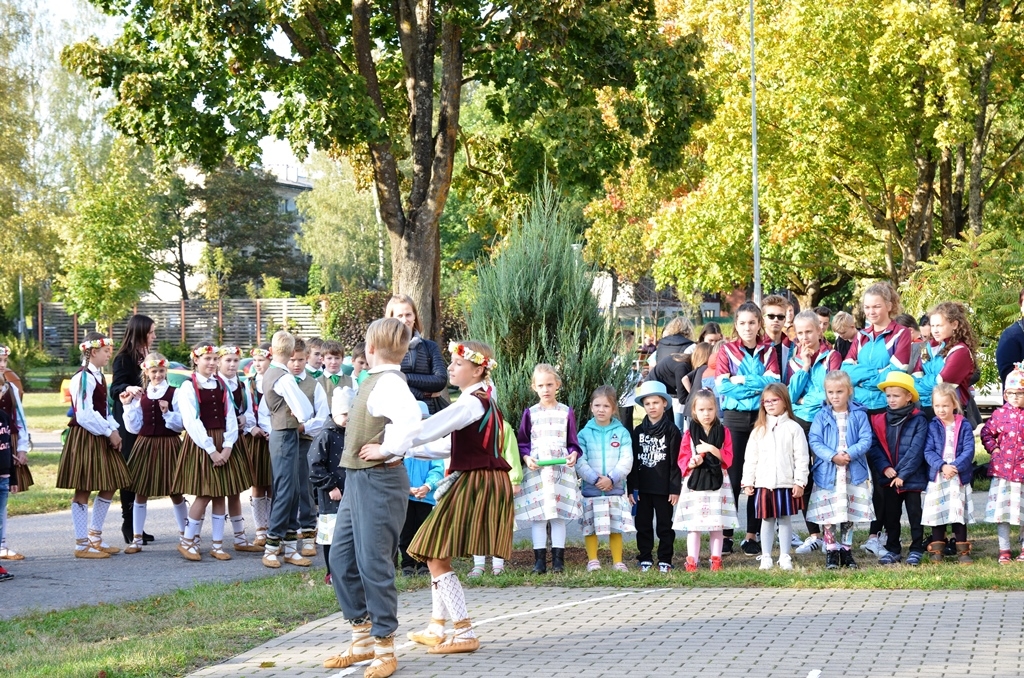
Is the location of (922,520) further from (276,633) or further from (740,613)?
(276,633)

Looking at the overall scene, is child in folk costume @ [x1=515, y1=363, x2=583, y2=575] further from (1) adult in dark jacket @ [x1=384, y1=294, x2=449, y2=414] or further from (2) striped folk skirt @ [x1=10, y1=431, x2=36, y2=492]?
(2) striped folk skirt @ [x1=10, y1=431, x2=36, y2=492]

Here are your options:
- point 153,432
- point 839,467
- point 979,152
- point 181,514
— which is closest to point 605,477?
point 839,467

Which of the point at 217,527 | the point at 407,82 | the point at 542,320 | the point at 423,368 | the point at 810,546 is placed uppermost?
the point at 407,82

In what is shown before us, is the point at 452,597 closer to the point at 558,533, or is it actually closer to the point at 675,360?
the point at 558,533

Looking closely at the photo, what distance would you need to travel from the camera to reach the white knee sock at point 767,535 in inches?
378

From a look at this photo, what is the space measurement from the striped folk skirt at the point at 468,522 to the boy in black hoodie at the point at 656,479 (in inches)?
113

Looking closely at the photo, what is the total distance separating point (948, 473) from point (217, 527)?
618cm

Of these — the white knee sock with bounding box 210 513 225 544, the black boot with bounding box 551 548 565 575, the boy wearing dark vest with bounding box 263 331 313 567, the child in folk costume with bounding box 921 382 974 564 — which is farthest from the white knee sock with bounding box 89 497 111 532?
the child in folk costume with bounding box 921 382 974 564

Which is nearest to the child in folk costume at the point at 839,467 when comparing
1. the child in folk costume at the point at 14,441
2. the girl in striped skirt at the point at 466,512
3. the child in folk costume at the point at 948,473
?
the child in folk costume at the point at 948,473

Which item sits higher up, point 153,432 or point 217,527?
point 153,432

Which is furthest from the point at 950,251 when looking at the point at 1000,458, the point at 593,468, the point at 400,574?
the point at 400,574

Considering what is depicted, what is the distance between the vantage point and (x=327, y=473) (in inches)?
352

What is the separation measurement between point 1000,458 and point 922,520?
2.55 feet

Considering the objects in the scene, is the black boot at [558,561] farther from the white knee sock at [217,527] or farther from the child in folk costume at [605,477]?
the white knee sock at [217,527]
